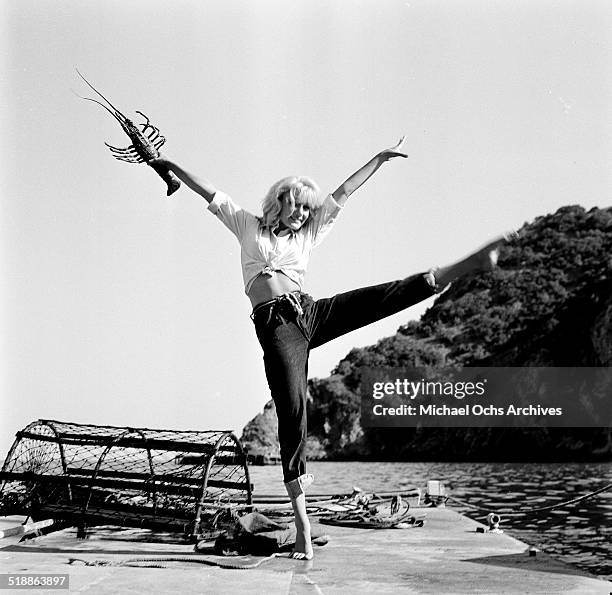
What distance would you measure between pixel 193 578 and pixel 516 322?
208ft

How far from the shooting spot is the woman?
12.9 feet

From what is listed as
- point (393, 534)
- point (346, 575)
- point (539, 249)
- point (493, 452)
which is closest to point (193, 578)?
point (346, 575)

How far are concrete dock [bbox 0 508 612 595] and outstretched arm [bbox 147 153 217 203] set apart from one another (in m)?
1.91

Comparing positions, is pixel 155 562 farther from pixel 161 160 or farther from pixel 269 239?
pixel 161 160

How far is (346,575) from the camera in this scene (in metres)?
3.96

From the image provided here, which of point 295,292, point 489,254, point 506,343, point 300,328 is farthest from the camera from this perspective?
point 506,343

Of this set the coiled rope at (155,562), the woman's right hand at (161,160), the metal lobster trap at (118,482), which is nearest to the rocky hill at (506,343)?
the metal lobster trap at (118,482)

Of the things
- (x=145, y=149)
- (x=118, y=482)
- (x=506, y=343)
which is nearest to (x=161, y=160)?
(x=145, y=149)

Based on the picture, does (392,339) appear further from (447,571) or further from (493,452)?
(447,571)

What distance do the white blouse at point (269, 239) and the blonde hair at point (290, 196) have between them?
0.04 m

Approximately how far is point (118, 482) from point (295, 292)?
263cm

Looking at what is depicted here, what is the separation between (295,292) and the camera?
13.6 ft

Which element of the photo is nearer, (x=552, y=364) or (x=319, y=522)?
(x=319, y=522)

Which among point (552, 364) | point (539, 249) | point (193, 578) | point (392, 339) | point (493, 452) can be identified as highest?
point (539, 249)
